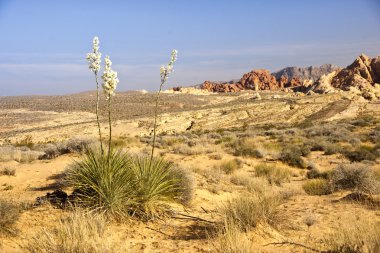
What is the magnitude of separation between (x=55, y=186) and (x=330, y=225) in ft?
20.4

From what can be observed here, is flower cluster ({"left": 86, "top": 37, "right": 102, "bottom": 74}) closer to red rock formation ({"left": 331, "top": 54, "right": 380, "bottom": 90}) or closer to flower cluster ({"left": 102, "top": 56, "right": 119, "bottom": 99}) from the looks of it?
flower cluster ({"left": 102, "top": 56, "right": 119, "bottom": 99})

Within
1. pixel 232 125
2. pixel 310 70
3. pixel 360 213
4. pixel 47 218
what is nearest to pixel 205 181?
pixel 360 213

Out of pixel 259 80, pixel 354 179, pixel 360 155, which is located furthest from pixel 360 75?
pixel 354 179

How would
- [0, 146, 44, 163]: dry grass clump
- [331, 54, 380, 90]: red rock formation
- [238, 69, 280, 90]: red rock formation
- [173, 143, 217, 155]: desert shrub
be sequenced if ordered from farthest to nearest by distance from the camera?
[238, 69, 280, 90]: red rock formation, [331, 54, 380, 90]: red rock formation, [173, 143, 217, 155]: desert shrub, [0, 146, 44, 163]: dry grass clump

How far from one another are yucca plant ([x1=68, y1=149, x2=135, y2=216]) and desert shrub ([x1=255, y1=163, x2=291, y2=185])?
6.03 m

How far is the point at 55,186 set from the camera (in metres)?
8.53

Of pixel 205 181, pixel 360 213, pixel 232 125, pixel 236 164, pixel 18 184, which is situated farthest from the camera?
pixel 232 125

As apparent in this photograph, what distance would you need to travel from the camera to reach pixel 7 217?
480 cm

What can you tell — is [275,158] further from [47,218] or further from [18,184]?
[47,218]

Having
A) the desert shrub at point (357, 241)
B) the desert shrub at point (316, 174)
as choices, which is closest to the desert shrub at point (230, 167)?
the desert shrub at point (316, 174)

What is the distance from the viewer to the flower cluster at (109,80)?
5.32 metres

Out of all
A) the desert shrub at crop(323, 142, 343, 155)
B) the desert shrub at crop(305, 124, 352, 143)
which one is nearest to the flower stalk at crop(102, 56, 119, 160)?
the desert shrub at crop(323, 142, 343, 155)

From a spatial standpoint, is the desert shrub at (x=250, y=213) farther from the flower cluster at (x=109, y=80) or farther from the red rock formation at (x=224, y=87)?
the red rock formation at (x=224, y=87)

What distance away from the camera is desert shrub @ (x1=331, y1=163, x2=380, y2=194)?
803 centimetres
